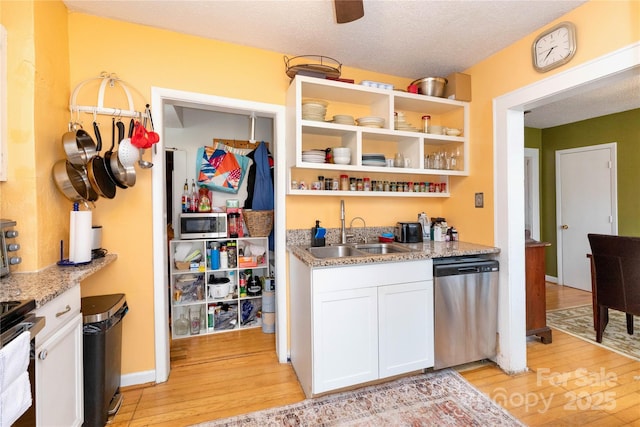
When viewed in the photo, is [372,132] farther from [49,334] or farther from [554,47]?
[49,334]

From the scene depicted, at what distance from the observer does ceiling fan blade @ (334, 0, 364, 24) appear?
1335 millimetres

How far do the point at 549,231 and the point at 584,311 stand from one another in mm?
1562

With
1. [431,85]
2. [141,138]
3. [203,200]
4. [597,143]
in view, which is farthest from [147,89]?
[597,143]

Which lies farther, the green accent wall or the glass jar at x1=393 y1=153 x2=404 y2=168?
the green accent wall

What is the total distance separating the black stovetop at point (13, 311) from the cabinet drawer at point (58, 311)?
0.42 feet

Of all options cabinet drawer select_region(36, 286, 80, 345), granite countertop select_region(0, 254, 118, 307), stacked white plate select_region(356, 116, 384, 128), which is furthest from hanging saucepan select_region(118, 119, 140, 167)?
stacked white plate select_region(356, 116, 384, 128)

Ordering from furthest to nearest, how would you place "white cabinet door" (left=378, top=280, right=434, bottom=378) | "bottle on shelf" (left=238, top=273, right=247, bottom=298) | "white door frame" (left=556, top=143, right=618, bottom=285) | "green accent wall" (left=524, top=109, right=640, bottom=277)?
1. "white door frame" (left=556, top=143, right=618, bottom=285)
2. "green accent wall" (left=524, top=109, right=640, bottom=277)
3. "bottle on shelf" (left=238, top=273, right=247, bottom=298)
4. "white cabinet door" (left=378, top=280, right=434, bottom=378)

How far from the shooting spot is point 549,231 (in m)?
4.48

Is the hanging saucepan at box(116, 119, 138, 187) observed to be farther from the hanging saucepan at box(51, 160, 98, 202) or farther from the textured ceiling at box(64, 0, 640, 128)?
the textured ceiling at box(64, 0, 640, 128)

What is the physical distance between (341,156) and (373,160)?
0.32 m

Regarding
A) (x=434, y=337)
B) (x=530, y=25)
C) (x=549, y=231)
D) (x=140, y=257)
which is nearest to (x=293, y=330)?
(x=434, y=337)

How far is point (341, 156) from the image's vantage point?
2248 mm

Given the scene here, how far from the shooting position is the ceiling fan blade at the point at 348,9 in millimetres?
1335

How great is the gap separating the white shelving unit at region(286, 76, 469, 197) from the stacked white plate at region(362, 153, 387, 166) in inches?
2.4
